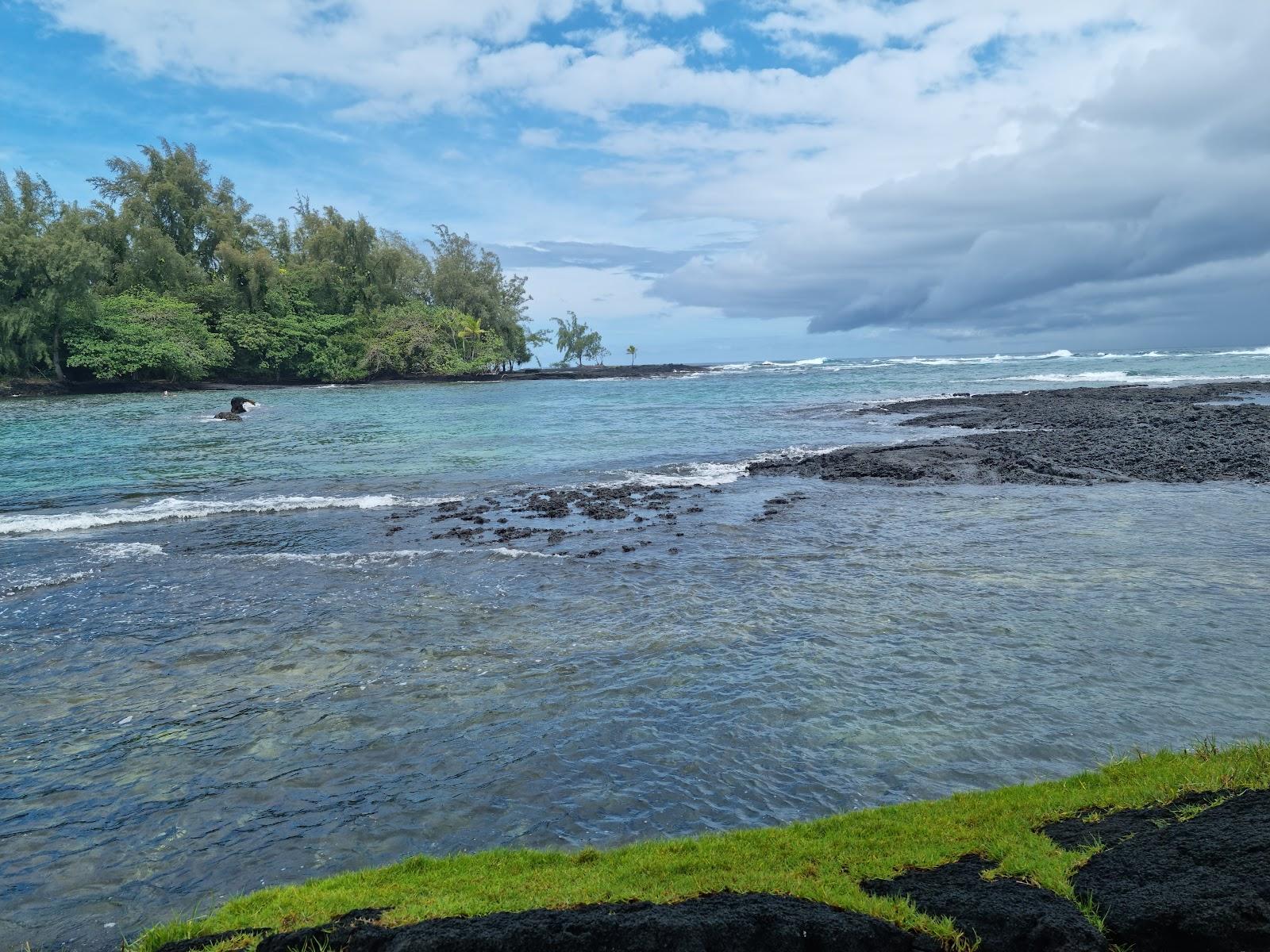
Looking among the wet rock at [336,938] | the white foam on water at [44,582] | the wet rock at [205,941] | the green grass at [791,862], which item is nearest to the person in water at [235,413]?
the white foam on water at [44,582]

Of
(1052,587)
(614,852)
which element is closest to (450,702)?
(614,852)

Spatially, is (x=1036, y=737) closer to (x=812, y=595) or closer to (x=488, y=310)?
(x=812, y=595)

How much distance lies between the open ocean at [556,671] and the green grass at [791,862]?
0.54 m

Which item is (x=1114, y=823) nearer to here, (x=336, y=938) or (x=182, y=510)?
(x=336, y=938)

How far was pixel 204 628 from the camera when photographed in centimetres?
1034

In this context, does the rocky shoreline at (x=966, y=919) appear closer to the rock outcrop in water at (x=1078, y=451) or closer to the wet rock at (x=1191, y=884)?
the wet rock at (x=1191, y=884)

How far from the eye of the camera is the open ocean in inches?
230

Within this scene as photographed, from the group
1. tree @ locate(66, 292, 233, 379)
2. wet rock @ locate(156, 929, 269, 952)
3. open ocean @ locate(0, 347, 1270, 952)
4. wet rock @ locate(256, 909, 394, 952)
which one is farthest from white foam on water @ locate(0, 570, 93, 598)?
tree @ locate(66, 292, 233, 379)

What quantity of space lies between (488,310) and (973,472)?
8507 cm

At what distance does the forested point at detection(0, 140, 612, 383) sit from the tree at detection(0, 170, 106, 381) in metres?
0.13

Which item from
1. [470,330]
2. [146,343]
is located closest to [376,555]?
[146,343]

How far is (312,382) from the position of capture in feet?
279

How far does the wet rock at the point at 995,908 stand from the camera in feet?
11.7

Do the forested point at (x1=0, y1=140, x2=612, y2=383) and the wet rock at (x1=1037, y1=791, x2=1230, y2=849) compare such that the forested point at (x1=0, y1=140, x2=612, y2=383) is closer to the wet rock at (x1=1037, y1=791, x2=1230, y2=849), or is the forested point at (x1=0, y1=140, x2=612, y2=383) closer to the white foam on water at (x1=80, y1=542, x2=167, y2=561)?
the white foam on water at (x1=80, y1=542, x2=167, y2=561)
